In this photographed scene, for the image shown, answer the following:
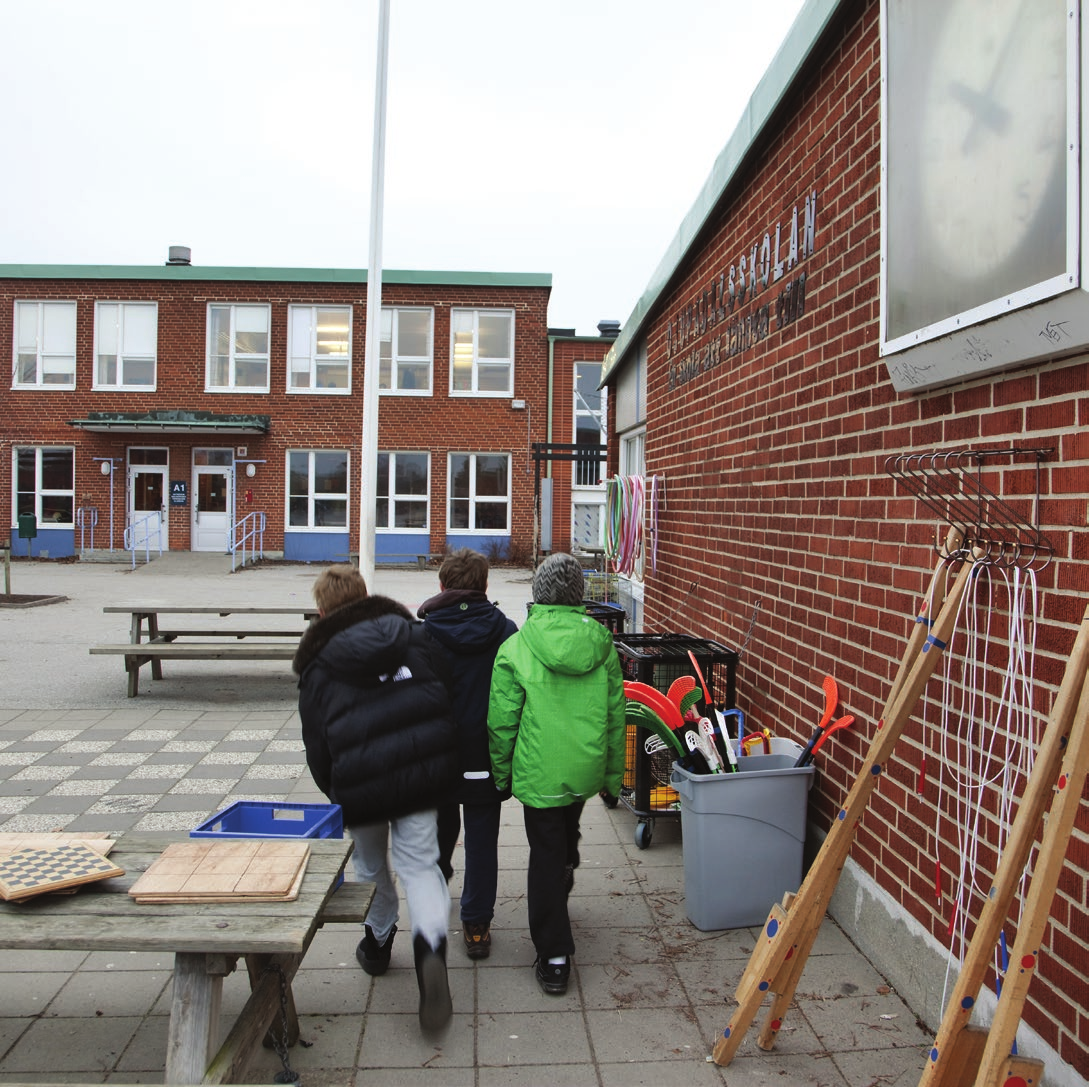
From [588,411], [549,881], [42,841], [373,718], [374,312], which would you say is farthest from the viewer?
[588,411]

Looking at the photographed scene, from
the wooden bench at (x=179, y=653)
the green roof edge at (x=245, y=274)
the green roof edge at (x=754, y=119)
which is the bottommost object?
the wooden bench at (x=179, y=653)

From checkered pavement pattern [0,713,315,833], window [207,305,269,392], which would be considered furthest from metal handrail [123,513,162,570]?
checkered pavement pattern [0,713,315,833]

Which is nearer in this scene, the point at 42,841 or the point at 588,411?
the point at 42,841

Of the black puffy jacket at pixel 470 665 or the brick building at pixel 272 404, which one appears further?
the brick building at pixel 272 404

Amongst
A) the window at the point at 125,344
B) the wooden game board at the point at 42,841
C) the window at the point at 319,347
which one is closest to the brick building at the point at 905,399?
the wooden game board at the point at 42,841

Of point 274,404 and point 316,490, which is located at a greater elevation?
point 274,404

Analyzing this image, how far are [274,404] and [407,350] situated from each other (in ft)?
12.5

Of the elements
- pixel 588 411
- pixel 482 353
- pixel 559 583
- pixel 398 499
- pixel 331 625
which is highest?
pixel 482 353

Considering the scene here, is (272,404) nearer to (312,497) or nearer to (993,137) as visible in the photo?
(312,497)

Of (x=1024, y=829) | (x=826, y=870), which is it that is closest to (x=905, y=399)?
(x=826, y=870)

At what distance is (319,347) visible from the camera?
86.3ft

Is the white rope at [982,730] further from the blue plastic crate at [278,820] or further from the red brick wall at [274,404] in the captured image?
the red brick wall at [274,404]

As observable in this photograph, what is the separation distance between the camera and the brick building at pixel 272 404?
85.5 feet

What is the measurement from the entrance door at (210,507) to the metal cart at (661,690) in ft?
73.2
